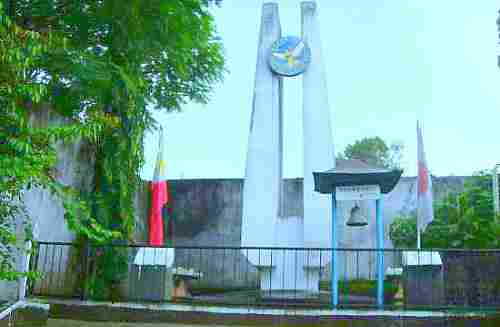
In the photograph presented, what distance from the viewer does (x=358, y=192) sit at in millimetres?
9148

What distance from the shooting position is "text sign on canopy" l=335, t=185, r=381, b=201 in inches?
357

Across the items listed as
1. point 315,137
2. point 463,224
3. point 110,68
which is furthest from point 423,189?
point 110,68

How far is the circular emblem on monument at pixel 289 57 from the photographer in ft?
37.7

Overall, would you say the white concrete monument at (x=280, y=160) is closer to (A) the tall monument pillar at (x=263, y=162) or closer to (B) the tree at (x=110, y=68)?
(A) the tall monument pillar at (x=263, y=162)

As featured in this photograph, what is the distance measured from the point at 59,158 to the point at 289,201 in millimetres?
6673

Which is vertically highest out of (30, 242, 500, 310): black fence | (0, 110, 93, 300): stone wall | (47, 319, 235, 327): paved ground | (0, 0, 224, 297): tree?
(0, 0, 224, 297): tree

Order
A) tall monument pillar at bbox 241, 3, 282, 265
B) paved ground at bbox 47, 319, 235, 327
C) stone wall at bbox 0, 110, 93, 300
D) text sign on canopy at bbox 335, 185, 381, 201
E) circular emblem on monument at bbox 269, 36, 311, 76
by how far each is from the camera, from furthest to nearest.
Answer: circular emblem on monument at bbox 269, 36, 311, 76
tall monument pillar at bbox 241, 3, 282, 265
stone wall at bbox 0, 110, 93, 300
text sign on canopy at bbox 335, 185, 381, 201
paved ground at bbox 47, 319, 235, 327

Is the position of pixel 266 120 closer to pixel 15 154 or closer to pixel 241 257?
pixel 241 257

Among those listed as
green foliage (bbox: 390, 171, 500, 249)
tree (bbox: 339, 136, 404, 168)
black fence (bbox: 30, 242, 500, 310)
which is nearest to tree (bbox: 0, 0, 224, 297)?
black fence (bbox: 30, 242, 500, 310)

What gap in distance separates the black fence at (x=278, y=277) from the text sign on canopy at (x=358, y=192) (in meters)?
0.97

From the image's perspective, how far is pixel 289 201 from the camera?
593 inches

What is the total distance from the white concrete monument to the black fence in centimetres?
6

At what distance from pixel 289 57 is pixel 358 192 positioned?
3.65 metres

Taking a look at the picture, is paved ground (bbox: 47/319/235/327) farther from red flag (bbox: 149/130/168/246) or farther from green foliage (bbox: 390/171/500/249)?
green foliage (bbox: 390/171/500/249)
